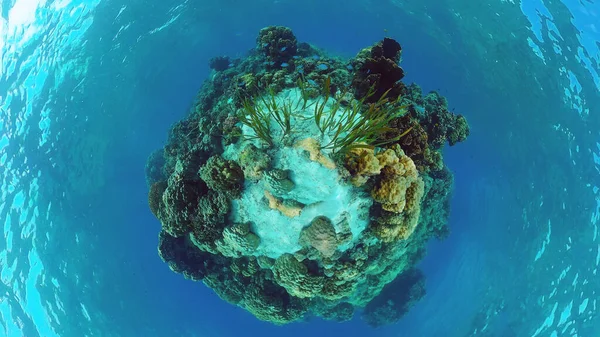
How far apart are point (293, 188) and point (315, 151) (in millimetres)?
993

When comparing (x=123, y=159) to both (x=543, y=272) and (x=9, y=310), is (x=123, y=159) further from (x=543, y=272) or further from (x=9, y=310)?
(x=543, y=272)

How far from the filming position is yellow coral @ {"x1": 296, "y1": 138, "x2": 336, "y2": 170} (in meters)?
7.08

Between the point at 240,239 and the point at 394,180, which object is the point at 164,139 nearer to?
the point at 240,239

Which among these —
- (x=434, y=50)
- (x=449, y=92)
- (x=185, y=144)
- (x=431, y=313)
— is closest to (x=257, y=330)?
(x=431, y=313)

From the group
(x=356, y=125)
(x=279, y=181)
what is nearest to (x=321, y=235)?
(x=279, y=181)

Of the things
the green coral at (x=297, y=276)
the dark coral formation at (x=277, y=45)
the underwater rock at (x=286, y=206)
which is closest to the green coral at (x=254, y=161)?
the underwater rock at (x=286, y=206)

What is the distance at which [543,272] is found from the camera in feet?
54.9

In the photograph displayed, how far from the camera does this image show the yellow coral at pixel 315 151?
708cm

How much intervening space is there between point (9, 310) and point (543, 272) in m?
26.4

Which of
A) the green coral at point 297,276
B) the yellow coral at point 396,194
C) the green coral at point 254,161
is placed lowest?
the green coral at point 297,276

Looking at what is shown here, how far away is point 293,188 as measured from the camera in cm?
750

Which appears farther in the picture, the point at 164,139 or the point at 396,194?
the point at 164,139

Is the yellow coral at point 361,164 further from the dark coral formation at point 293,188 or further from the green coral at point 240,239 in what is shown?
the green coral at point 240,239

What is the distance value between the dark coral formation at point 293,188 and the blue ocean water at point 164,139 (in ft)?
25.3
